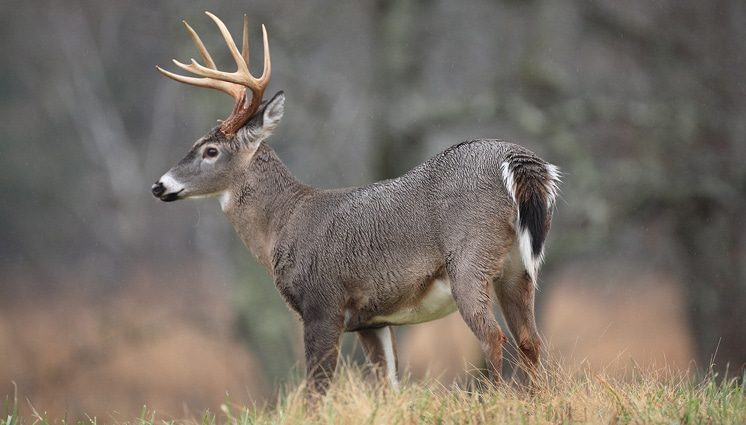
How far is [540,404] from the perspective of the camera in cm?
576

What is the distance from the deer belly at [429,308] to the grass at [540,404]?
0.62 m

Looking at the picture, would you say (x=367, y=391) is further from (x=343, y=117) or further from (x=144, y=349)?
(x=144, y=349)

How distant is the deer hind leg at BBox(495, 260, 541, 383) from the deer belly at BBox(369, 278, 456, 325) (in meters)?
0.30

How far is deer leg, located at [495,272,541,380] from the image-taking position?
672 centimetres

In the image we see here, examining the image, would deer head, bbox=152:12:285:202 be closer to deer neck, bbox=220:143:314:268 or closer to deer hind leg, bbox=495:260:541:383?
deer neck, bbox=220:143:314:268

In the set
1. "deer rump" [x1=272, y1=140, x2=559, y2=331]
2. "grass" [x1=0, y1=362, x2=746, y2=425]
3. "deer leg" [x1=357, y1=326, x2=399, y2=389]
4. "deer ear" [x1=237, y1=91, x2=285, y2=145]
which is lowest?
"deer leg" [x1=357, y1=326, x2=399, y2=389]

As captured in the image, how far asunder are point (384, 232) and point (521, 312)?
88cm

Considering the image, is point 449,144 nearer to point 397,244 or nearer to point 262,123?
point 262,123

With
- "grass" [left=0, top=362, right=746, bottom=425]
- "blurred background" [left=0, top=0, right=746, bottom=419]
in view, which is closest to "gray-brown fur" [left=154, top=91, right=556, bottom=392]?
"grass" [left=0, top=362, right=746, bottom=425]

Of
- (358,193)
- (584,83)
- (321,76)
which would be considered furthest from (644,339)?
(358,193)

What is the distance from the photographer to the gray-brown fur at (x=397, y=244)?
6508 millimetres

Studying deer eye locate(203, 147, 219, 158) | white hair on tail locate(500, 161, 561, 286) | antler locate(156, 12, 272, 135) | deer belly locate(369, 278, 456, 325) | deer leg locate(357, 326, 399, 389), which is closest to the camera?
white hair on tail locate(500, 161, 561, 286)

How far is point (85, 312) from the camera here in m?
17.5

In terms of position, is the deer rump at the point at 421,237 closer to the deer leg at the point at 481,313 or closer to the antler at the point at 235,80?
the deer leg at the point at 481,313
